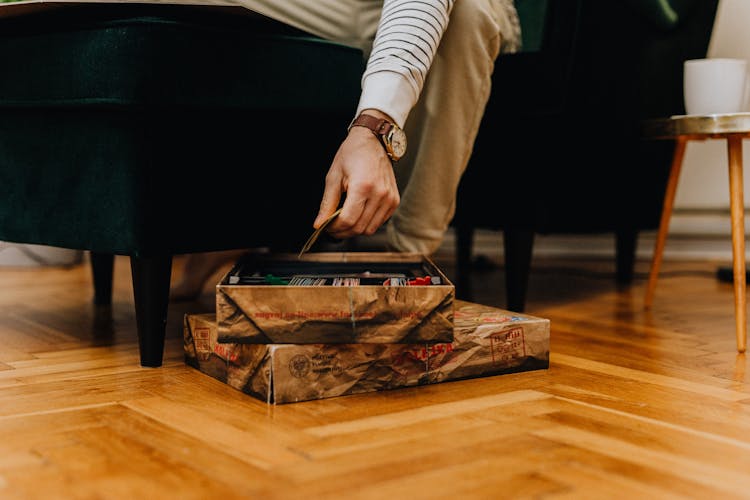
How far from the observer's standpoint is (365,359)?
0.80 meters

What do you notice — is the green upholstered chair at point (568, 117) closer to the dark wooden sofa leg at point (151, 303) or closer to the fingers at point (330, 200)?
the fingers at point (330, 200)

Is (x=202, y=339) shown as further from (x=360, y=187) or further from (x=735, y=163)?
(x=735, y=163)

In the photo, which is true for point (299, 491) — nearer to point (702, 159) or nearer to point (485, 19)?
point (485, 19)

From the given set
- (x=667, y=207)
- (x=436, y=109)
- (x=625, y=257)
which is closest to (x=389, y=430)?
(x=436, y=109)

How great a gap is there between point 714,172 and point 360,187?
141 centimetres

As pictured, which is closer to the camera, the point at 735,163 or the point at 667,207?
the point at 735,163

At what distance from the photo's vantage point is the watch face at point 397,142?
927 mm

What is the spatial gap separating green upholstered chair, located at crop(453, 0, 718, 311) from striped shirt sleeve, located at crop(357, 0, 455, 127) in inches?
11.3

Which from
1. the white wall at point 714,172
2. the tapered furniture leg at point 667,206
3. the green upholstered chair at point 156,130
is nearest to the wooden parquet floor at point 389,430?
the green upholstered chair at point 156,130

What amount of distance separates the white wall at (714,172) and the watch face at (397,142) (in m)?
1.24

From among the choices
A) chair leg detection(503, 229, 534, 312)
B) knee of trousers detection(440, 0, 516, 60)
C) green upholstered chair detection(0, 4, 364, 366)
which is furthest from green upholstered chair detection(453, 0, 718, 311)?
green upholstered chair detection(0, 4, 364, 366)

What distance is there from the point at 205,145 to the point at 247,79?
87 millimetres

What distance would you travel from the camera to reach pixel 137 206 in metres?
0.87

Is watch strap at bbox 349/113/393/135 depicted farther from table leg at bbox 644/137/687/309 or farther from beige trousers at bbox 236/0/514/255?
table leg at bbox 644/137/687/309
